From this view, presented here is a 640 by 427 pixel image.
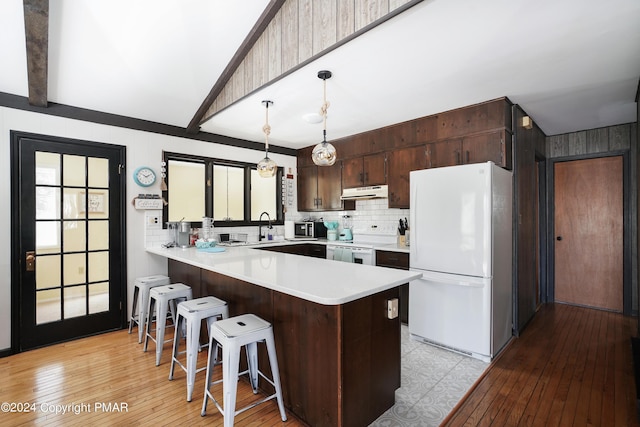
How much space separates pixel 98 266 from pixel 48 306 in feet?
1.78

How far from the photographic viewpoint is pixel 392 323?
6.81ft

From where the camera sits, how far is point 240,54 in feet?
8.74

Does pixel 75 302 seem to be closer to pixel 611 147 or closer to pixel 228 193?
pixel 228 193

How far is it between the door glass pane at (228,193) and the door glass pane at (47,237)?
1.74 metres

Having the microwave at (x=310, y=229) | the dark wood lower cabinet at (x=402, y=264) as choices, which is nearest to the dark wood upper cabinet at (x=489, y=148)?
the dark wood lower cabinet at (x=402, y=264)

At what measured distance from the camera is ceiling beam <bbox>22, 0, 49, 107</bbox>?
1.90 metres

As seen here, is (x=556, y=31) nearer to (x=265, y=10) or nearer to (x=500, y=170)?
(x=500, y=170)

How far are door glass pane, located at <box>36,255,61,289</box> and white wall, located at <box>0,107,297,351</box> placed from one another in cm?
21

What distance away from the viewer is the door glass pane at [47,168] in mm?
3092

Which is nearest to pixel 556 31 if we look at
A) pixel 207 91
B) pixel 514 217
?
pixel 514 217

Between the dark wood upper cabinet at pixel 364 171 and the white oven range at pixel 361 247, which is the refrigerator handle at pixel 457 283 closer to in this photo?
the white oven range at pixel 361 247

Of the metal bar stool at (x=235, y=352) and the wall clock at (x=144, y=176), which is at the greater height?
the wall clock at (x=144, y=176)

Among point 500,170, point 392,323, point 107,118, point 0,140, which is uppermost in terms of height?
point 107,118

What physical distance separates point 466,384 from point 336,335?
4.52ft
